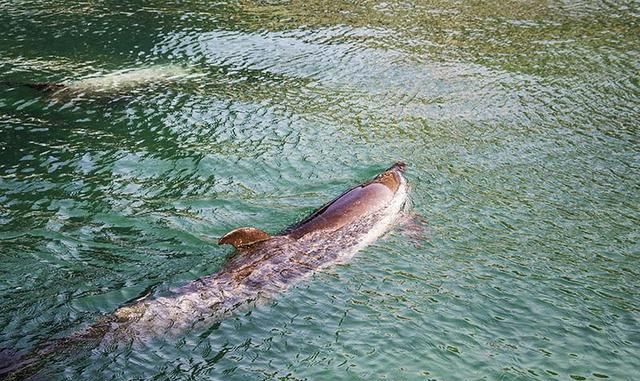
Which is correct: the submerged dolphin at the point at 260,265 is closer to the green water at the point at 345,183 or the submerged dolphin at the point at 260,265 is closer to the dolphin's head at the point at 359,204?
the dolphin's head at the point at 359,204

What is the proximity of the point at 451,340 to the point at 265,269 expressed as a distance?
208 cm

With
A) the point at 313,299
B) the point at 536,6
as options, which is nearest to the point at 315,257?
the point at 313,299

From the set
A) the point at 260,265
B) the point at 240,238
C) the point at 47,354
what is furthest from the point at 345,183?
the point at 47,354

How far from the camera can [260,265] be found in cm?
815

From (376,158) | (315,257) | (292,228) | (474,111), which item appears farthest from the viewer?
(474,111)

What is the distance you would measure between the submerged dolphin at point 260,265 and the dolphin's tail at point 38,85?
843 centimetres

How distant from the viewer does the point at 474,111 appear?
47.6ft

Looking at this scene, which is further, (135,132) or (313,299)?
(135,132)

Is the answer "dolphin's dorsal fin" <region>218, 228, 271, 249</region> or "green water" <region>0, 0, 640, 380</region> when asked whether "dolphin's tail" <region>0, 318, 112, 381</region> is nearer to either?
"green water" <region>0, 0, 640, 380</region>

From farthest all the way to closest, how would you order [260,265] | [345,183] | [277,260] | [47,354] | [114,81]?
[114,81] < [345,183] < [277,260] < [260,265] < [47,354]

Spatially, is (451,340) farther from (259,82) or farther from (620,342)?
(259,82)

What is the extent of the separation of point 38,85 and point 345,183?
315 inches

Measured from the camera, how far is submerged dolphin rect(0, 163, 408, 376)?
277 inches

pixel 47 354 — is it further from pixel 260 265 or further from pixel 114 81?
pixel 114 81
